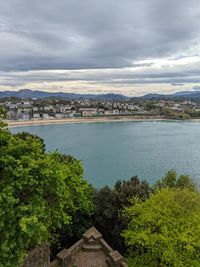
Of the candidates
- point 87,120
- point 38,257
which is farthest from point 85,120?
point 38,257

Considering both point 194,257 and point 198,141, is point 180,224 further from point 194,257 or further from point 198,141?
point 198,141

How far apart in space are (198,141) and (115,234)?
6117cm

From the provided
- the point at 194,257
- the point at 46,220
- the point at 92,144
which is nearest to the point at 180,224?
the point at 194,257

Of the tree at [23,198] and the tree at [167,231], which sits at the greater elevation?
the tree at [23,198]

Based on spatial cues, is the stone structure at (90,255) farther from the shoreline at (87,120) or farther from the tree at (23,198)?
the shoreline at (87,120)

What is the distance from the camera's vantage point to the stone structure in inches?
538

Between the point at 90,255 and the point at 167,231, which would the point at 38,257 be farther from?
the point at 167,231

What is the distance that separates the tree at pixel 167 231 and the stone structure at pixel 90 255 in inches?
28.8

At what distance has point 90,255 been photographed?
46.6 ft

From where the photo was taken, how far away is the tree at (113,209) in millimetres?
16750

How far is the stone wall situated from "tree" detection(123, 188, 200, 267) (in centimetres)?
331

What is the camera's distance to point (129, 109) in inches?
6590

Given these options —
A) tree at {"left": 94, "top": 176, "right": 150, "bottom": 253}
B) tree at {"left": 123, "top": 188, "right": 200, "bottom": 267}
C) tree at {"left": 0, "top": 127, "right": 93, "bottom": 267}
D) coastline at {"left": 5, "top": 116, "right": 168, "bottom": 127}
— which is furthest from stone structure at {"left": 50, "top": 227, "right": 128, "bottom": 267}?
coastline at {"left": 5, "top": 116, "right": 168, "bottom": 127}

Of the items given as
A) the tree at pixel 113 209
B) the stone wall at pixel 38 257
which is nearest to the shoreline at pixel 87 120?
the tree at pixel 113 209
